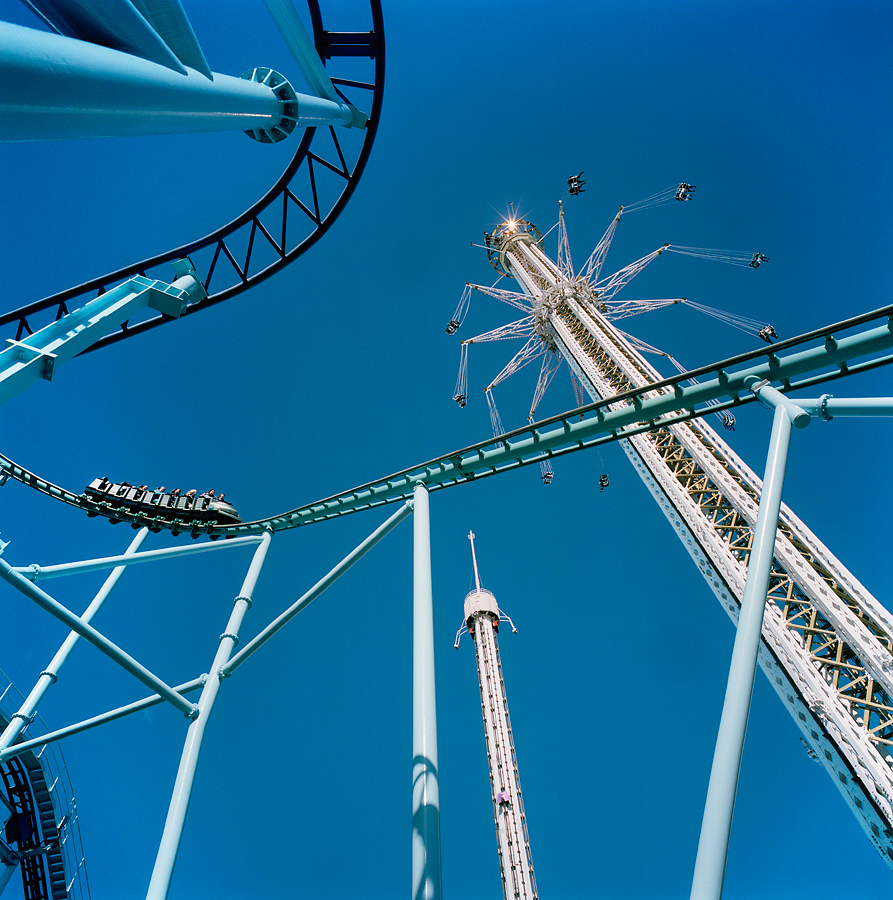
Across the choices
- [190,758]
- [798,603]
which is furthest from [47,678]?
[798,603]

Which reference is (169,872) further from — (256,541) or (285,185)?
(285,185)

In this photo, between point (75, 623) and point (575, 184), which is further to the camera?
point (575, 184)

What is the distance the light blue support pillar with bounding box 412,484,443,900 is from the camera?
3.54m

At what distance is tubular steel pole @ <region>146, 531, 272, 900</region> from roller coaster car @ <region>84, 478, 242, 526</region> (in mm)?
6698

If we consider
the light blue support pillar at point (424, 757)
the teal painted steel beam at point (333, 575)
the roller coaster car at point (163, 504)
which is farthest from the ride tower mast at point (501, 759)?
the light blue support pillar at point (424, 757)

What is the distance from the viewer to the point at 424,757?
13.4 feet

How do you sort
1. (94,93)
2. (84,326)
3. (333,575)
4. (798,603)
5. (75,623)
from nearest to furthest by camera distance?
(94,93), (84,326), (75,623), (333,575), (798,603)

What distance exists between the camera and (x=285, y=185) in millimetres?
10359

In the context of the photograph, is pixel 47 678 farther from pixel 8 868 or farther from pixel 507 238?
pixel 507 238

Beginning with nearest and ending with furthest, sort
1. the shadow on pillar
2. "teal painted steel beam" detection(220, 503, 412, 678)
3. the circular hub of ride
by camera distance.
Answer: the shadow on pillar → "teal painted steel beam" detection(220, 503, 412, 678) → the circular hub of ride

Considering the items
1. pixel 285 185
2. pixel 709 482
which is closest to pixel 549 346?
pixel 709 482

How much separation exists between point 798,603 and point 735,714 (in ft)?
20.5

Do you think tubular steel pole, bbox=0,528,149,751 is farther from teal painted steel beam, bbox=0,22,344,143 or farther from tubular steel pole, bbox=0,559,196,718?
teal painted steel beam, bbox=0,22,344,143

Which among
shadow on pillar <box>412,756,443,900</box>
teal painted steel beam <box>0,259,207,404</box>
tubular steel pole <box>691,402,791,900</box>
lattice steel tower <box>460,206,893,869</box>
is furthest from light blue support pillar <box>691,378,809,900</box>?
teal painted steel beam <box>0,259,207,404</box>
